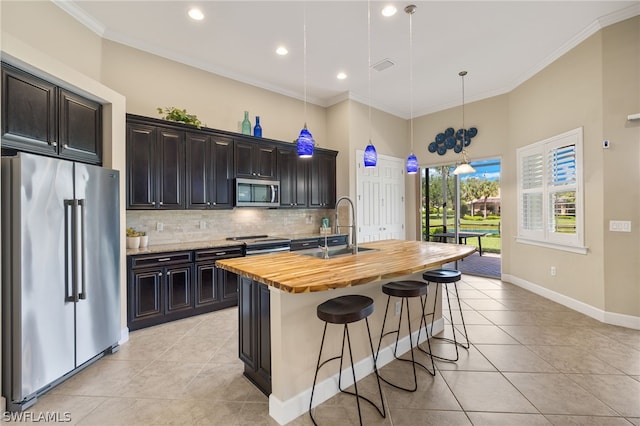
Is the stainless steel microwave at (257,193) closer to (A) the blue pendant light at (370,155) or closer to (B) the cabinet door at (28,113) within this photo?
(A) the blue pendant light at (370,155)

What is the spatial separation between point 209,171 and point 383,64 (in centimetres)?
299

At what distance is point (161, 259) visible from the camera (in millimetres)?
3383

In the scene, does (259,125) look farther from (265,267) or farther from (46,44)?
(265,267)

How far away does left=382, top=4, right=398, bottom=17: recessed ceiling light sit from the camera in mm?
3090

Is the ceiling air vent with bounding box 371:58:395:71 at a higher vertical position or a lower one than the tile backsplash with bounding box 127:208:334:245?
higher

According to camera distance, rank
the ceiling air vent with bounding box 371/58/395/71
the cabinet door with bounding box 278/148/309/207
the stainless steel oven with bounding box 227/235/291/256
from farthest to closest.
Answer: the cabinet door with bounding box 278/148/309/207 → the ceiling air vent with bounding box 371/58/395/71 → the stainless steel oven with bounding box 227/235/291/256

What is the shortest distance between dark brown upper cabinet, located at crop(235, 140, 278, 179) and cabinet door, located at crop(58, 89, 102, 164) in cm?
172

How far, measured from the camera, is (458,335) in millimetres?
3172

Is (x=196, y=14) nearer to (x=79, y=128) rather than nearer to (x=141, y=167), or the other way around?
(x=79, y=128)

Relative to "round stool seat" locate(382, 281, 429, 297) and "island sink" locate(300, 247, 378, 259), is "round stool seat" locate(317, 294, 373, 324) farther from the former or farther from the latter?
"island sink" locate(300, 247, 378, 259)

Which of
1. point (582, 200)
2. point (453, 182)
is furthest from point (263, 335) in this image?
point (453, 182)

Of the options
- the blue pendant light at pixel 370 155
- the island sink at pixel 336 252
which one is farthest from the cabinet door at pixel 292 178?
the island sink at pixel 336 252

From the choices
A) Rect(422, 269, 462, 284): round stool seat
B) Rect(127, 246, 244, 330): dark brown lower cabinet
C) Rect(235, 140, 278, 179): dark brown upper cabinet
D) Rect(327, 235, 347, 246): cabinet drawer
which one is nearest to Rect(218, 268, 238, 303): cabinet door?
Rect(127, 246, 244, 330): dark brown lower cabinet

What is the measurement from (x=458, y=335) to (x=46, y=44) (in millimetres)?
5159
